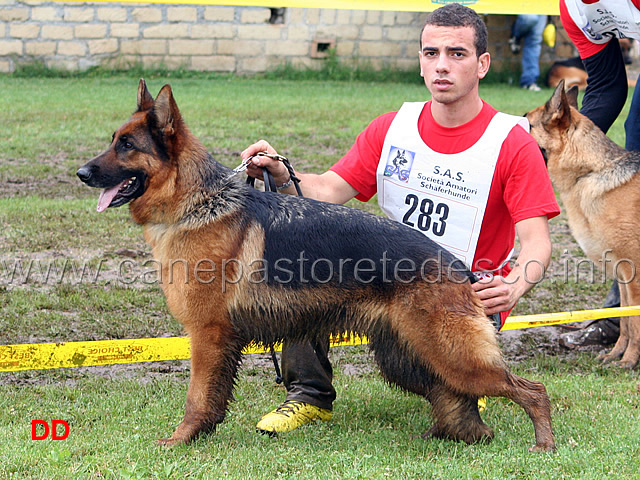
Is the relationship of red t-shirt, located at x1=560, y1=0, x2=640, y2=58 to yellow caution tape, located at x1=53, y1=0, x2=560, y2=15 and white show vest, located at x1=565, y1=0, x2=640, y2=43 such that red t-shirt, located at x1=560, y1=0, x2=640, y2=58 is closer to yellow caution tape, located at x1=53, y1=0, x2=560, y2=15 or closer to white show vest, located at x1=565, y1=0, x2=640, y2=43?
white show vest, located at x1=565, y1=0, x2=640, y2=43

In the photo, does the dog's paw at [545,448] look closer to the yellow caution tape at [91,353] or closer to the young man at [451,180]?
the young man at [451,180]

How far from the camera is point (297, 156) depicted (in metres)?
8.77

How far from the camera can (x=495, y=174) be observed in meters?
3.61

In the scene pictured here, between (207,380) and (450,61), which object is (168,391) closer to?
(207,380)

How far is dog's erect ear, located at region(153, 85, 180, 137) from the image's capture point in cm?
316

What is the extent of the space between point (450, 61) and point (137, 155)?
5.03ft

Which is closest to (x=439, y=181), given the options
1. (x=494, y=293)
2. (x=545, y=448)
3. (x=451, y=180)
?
(x=451, y=180)

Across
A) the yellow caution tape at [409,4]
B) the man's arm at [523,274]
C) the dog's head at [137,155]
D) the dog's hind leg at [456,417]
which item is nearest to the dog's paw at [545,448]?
the dog's hind leg at [456,417]

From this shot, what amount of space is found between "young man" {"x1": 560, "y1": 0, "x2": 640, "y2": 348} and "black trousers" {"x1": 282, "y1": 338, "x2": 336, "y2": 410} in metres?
2.19

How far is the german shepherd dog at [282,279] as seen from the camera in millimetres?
3137

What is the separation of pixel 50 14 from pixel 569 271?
11.6 metres

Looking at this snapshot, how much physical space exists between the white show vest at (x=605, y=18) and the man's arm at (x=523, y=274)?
1909 millimetres

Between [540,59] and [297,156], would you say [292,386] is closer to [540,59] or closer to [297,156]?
[297,156]

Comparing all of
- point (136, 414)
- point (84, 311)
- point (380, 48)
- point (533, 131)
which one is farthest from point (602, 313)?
point (380, 48)
